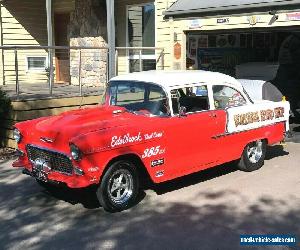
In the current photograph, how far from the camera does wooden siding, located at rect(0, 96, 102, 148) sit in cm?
970

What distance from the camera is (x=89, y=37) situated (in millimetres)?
14375

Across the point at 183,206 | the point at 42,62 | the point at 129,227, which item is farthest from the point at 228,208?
the point at 42,62

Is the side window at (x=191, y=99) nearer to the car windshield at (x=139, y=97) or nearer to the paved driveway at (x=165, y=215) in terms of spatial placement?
the car windshield at (x=139, y=97)

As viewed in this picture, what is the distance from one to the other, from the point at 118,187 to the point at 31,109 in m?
4.45

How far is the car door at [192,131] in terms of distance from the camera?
6469mm

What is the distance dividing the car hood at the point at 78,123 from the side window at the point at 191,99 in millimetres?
720

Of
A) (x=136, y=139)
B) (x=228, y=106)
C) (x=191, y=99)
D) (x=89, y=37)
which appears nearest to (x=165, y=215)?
(x=136, y=139)

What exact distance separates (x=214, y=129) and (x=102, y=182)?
2.09 meters

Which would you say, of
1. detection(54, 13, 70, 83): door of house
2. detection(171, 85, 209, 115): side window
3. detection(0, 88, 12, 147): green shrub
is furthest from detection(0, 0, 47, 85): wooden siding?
detection(171, 85, 209, 115): side window

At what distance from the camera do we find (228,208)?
20.2 ft

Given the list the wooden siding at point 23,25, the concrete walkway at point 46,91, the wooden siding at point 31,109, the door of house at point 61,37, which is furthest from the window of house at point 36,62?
the wooden siding at point 31,109

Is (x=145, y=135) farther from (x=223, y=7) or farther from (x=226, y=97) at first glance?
(x=223, y=7)

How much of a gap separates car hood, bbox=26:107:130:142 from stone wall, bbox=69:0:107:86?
6266mm

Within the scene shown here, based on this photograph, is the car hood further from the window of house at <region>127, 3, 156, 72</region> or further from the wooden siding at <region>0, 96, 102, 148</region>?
the window of house at <region>127, 3, 156, 72</region>
